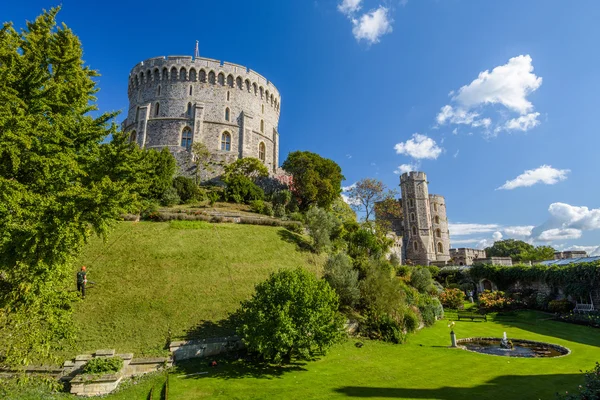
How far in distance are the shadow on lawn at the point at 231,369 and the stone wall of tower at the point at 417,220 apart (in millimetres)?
50701

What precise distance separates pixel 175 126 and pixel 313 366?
38.1 metres

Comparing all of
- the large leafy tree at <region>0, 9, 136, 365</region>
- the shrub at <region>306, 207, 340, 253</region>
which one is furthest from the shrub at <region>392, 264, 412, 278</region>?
the large leafy tree at <region>0, 9, 136, 365</region>

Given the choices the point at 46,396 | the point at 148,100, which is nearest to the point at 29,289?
the point at 46,396

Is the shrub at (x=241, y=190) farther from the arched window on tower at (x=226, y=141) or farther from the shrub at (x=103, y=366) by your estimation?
the shrub at (x=103, y=366)

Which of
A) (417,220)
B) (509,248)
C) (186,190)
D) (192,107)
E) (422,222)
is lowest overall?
(509,248)

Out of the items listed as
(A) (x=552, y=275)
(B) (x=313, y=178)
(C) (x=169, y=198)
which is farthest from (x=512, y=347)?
(C) (x=169, y=198)

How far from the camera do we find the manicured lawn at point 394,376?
10.4 meters

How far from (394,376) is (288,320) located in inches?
181

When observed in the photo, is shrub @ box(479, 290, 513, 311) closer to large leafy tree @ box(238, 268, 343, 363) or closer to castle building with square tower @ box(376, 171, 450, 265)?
large leafy tree @ box(238, 268, 343, 363)

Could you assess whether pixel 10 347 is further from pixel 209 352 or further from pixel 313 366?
pixel 313 366

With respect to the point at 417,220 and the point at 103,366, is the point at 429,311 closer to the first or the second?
the point at 103,366

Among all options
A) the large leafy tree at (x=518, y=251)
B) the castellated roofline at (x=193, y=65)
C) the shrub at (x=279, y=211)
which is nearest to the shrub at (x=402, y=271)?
the shrub at (x=279, y=211)

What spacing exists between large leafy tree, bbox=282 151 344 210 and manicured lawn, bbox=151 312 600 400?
23.1 meters

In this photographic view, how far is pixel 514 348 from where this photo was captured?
689 inches
